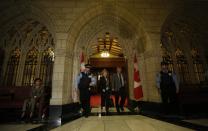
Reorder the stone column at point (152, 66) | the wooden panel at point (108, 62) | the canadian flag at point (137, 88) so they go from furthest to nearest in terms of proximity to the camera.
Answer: the wooden panel at point (108, 62) → the canadian flag at point (137, 88) → the stone column at point (152, 66)

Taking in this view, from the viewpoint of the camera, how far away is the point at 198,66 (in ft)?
17.0

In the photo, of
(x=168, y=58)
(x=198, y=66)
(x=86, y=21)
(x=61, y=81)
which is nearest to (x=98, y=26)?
(x=86, y=21)

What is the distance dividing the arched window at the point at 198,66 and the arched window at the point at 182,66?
410mm

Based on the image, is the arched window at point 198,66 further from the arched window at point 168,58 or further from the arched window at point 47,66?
the arched window at point 47,66

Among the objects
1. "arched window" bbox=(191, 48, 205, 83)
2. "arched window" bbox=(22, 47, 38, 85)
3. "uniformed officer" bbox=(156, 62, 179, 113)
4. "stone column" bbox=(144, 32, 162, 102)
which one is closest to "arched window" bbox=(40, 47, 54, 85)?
"arched window" bbox=(22, 47, 38, 85)

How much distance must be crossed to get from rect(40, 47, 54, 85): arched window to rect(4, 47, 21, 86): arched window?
3.34 ft

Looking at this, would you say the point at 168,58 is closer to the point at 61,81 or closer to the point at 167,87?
the point at 167,87

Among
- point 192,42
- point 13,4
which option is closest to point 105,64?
point 192,42

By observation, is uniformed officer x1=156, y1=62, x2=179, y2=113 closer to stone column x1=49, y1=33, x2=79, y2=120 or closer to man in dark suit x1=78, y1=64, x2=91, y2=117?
man in dark suit x1=78, y1=64, x2=91, y2=117

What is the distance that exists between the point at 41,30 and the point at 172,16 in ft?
17.5

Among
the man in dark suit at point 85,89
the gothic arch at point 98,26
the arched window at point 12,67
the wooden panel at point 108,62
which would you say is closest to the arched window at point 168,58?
the gothic arch at point 98,26

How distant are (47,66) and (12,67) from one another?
1382 millimetres

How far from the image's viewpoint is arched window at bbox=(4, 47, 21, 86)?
4809 mm

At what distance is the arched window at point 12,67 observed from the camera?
4.81 m
